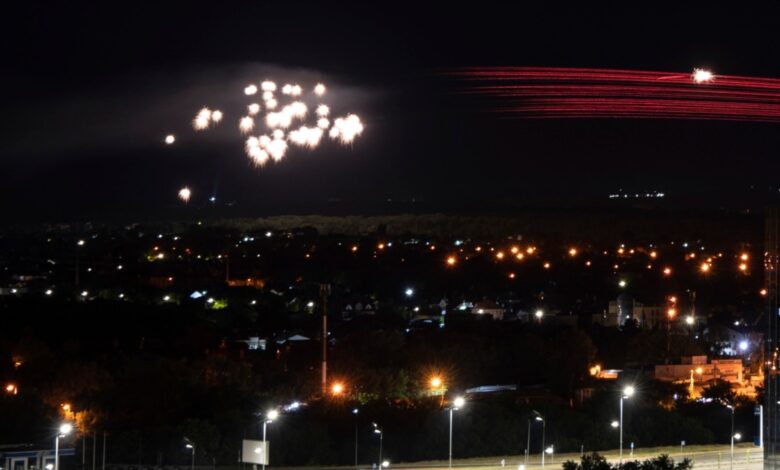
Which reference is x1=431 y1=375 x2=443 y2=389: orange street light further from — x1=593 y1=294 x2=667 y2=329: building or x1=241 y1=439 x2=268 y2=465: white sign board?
x1=593 y1=294 x2=667 y2=329: building

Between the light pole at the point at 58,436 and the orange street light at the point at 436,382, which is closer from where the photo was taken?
the light pole at the point at 58,436

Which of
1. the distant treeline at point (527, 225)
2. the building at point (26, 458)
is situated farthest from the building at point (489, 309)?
the distant treeline at point (527, 225)

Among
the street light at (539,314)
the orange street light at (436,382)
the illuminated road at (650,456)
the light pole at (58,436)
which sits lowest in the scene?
the illuminated road at (650,456)

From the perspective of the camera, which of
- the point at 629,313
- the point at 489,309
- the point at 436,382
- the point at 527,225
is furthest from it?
the point at 527,225

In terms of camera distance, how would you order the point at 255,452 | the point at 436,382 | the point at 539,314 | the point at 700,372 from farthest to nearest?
1. the point at 539,314
2. the point at 700,372
3. the point at 436,382
4. the point at 255,452

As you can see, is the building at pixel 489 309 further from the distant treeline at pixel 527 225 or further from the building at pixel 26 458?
the distant treeline at pixel 527 225

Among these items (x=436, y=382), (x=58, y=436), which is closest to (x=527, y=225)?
(x=436, y=382)

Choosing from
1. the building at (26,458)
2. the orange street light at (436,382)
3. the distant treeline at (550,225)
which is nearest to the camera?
the building at (26,458)

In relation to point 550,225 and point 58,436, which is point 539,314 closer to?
point 58,436

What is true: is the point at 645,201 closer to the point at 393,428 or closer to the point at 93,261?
the point at 93,261
